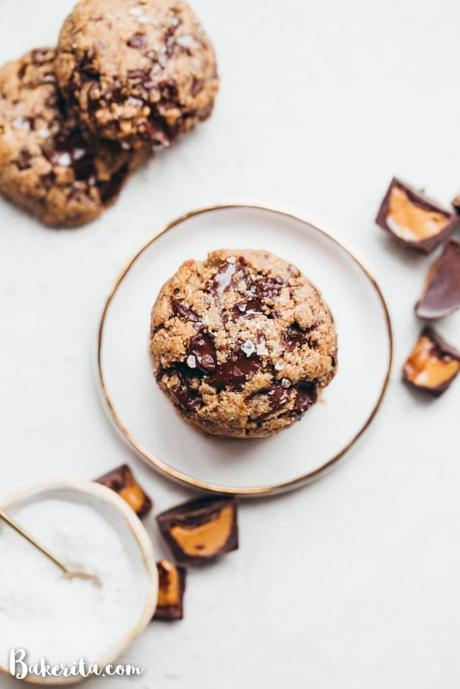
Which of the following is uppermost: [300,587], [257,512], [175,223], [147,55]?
[147,55]

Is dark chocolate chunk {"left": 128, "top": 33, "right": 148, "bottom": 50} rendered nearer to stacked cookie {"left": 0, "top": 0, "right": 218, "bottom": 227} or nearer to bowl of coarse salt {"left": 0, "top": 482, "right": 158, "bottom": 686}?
stacked cookie {"left": 0, "top": 0, "right": 218, "bottom": 227}

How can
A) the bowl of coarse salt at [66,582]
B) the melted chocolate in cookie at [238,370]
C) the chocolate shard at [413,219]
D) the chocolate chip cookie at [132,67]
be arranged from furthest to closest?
the chocolate shard at [413,219], the bowl of coarse salt at [66,582], the chocolate chip cookie at [132,67], the melted chocolate in cookie at [238,370]

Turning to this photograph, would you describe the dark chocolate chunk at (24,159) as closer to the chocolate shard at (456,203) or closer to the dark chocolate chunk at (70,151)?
the dark chocolate chunk at (70,151)

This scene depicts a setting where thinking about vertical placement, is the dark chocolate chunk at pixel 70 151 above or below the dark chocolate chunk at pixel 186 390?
above

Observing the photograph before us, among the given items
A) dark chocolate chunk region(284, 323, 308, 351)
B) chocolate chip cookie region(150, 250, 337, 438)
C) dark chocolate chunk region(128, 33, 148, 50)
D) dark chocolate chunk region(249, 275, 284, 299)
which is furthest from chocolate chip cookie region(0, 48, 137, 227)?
dark chocolate chunk region(284, 323, 308, 351)

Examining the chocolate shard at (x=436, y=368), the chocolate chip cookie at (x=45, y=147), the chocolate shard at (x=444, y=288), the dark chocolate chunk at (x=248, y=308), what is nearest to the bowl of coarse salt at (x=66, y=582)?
the dark chocolate chunk at (x=248, y=308)

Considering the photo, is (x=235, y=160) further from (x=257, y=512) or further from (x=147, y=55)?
(x=257, y=512)

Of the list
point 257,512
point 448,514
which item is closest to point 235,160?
point 257,512
